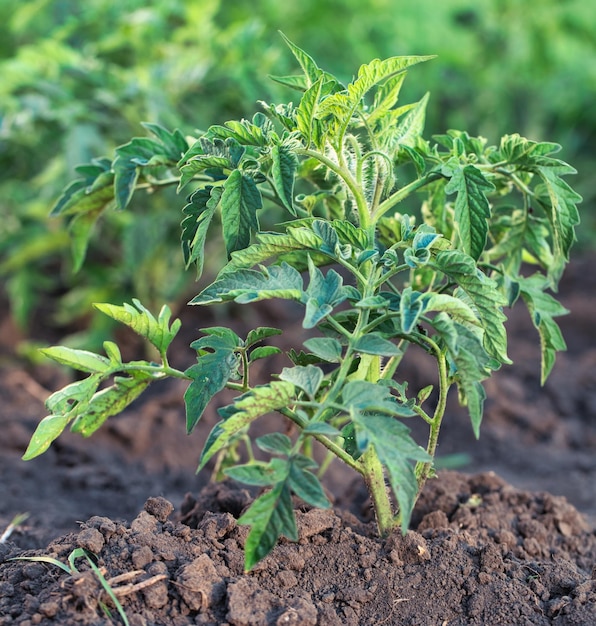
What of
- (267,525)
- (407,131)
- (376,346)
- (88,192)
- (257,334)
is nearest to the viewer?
(267,525)

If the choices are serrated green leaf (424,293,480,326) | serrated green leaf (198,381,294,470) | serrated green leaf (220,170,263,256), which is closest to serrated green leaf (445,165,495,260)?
serrated green leaf (424,293,480,326)

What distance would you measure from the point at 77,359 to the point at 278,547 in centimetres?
58

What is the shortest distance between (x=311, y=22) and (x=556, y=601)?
14.9ft

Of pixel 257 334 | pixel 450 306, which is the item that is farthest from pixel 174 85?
pixel 450 306

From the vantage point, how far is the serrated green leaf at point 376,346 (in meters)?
1.58

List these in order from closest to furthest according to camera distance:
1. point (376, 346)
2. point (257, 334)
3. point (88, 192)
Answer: point (376, 346), point (257, 334), point (88, 192)

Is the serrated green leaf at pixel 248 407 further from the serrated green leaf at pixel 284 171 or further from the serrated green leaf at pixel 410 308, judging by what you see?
the serrated green leaf at pixel 284 171

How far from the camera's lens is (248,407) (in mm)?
1556

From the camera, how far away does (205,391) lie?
1723mm

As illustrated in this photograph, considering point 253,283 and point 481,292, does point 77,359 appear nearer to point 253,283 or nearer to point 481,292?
point 253,283

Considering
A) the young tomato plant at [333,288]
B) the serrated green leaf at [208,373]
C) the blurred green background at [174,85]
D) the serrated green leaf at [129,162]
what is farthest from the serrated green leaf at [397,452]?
the blurred green background at [174,85]

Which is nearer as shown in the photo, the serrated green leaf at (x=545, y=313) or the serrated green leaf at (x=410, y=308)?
the serrated green leaf at (x=410, y=308)

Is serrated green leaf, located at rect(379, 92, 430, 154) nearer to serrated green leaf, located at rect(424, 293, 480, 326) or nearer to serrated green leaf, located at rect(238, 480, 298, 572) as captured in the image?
serrated green leaf, located at rect(424, 293, 480, 326)

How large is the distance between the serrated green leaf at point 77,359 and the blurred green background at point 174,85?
1195 millimetres
